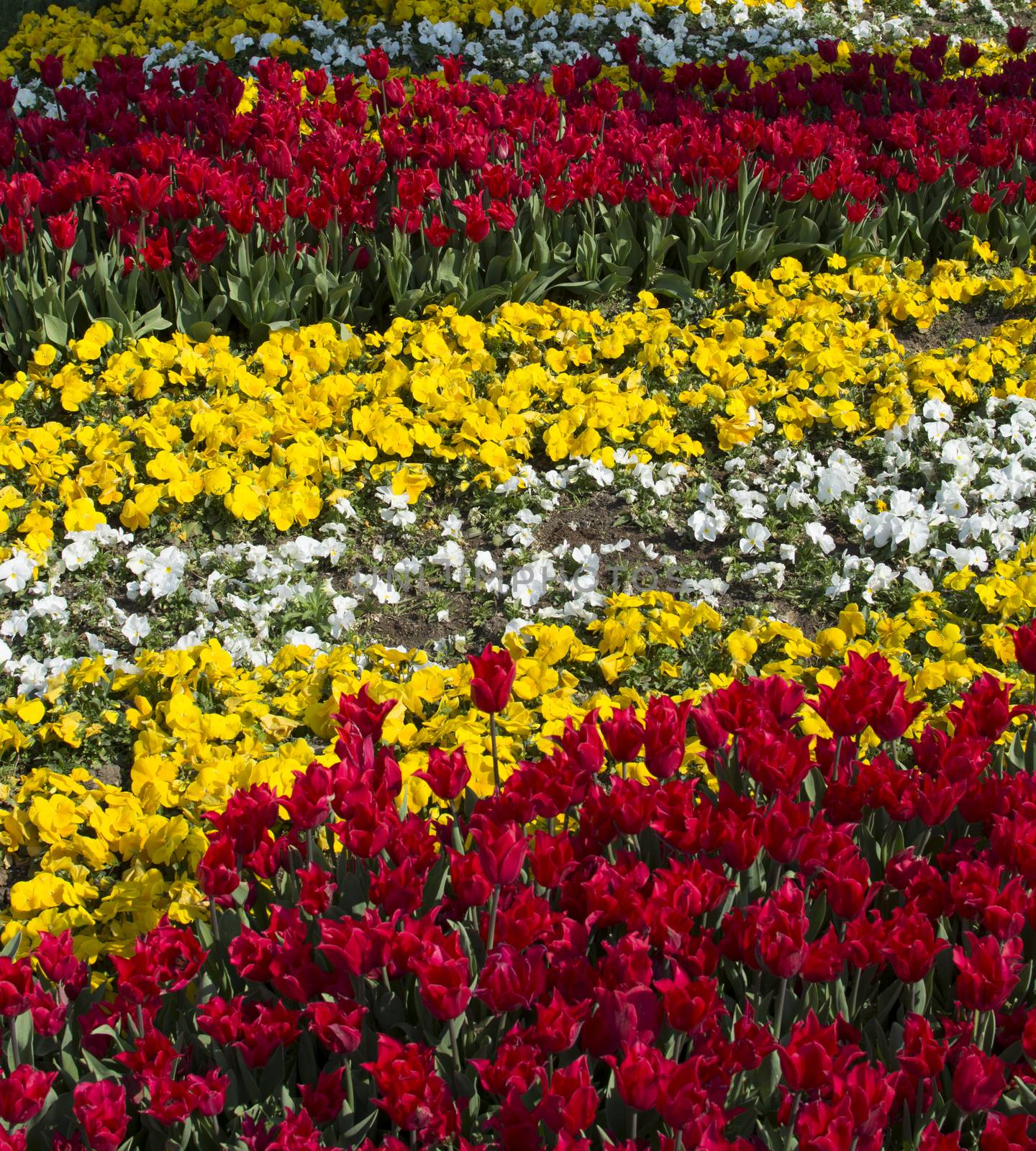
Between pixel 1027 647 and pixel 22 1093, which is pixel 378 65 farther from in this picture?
pixel 22 1093

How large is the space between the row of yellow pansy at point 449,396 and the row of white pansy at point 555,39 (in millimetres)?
3468

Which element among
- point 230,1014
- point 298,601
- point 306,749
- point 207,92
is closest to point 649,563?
point 298,601

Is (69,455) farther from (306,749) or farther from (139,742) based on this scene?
(306,749)

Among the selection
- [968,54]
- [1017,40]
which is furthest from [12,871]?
[1017,40]

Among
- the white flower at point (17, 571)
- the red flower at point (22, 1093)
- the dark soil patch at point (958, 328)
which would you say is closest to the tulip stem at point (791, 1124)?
the red flower at point (22, 1093)

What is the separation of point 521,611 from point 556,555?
0.29m

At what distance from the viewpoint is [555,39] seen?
7.96 m

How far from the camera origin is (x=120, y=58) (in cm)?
599

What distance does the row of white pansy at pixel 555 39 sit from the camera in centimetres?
763

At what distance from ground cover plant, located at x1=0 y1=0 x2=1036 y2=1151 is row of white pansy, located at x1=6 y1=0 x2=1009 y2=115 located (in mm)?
284

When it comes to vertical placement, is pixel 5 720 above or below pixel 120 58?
below

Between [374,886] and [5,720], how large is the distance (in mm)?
1652

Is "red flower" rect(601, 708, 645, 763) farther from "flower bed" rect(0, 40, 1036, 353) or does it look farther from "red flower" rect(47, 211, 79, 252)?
"red flower" rect(47, 211, 79, 252)

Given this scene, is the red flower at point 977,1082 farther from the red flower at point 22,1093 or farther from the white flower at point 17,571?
the white flower at point 17,571
